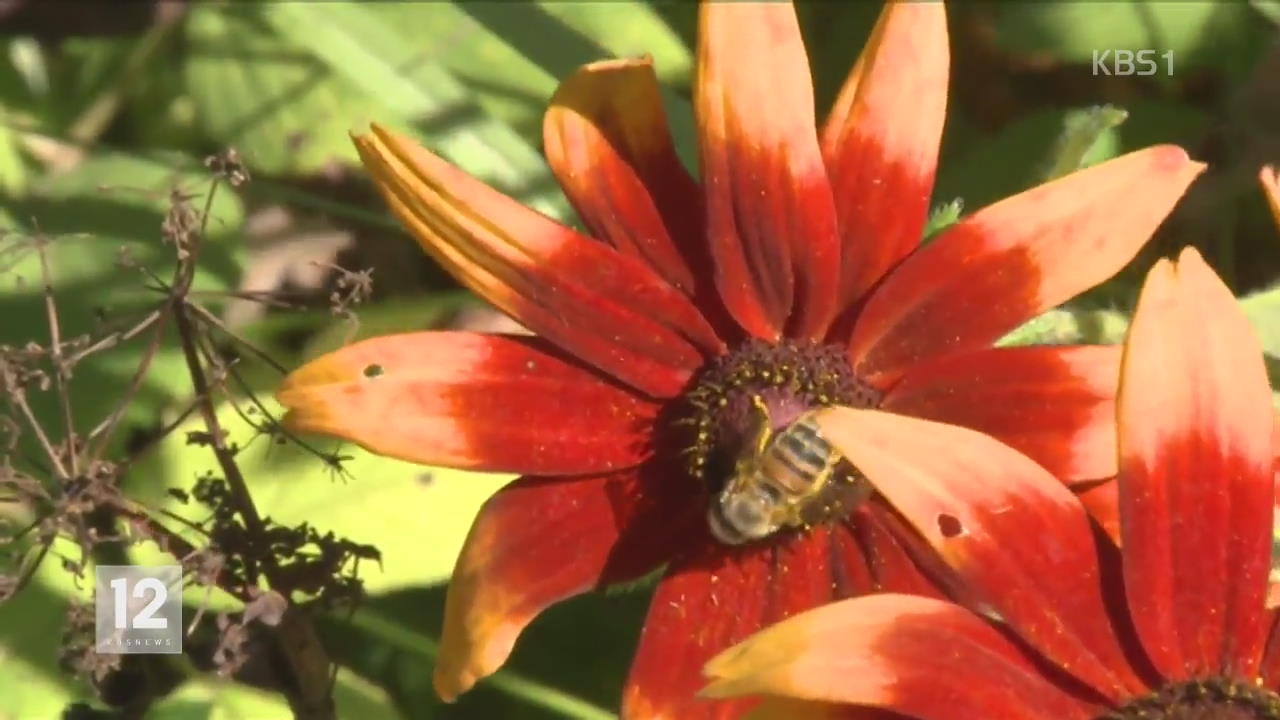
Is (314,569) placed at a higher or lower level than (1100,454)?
higher

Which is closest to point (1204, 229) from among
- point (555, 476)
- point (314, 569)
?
point (555, 476)

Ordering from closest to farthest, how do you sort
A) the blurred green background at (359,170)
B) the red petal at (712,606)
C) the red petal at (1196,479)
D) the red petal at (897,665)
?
the red petal at (897,665) → the red petal at (1196,479) → the red petal at (712,606) → the blurred green background at (359,170)

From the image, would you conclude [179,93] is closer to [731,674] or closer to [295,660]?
[295,660]

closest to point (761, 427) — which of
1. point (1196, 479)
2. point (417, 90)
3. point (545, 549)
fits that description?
point (545, 549)

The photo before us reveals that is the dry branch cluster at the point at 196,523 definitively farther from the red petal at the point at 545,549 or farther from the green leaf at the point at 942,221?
the green leaf at the point at 942,221

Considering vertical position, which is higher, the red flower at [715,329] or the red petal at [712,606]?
the red flower at [715,329]

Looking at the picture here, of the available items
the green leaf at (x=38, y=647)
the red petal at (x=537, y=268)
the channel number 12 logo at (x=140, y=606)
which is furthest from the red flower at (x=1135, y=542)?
the green leaf at (x=38, y=647)
